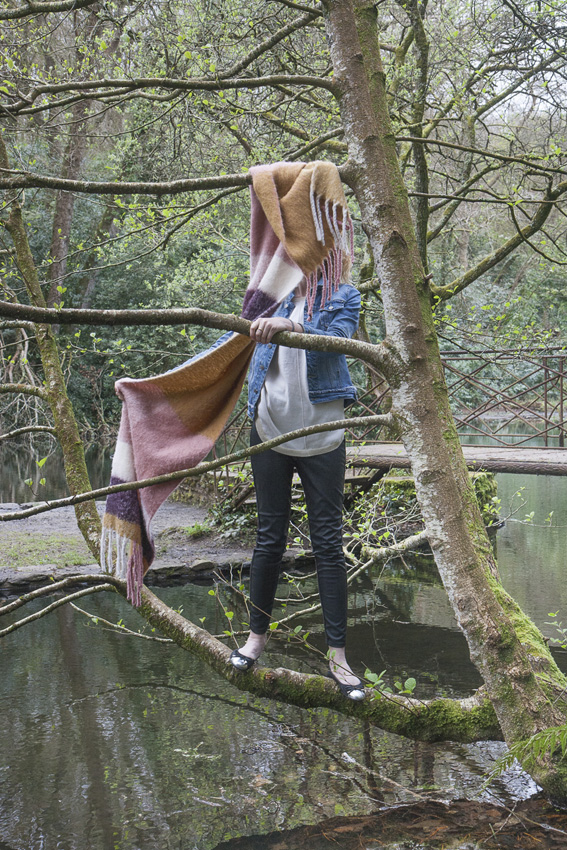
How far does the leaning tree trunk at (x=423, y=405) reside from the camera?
2361mm

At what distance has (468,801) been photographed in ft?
9.09

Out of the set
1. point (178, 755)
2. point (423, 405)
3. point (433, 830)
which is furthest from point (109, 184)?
point (178, 755)

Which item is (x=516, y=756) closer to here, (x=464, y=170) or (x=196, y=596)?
(x=196, y=596)

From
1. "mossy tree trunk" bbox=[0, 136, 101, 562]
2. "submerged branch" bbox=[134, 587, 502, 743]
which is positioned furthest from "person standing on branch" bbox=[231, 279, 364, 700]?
"mossy tree trunk" bbox=[0, 136, 101, 562]

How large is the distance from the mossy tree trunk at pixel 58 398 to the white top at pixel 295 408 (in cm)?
138

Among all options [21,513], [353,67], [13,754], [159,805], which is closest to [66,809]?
[159,805]

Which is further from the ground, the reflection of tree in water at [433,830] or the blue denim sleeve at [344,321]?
the blue denim sleeve at [344,321]

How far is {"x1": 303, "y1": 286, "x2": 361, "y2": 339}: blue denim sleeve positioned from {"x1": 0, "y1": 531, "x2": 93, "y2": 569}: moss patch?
5529 mm

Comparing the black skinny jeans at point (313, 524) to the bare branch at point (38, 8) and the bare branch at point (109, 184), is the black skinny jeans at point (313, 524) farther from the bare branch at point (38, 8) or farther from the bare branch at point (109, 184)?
the bare branch at point (38, 8)

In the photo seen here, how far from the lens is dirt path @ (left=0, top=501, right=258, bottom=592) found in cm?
707

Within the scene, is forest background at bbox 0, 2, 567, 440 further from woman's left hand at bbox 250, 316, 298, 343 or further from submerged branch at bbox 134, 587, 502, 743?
submerged branch at bbox 134, 587, 502, 743

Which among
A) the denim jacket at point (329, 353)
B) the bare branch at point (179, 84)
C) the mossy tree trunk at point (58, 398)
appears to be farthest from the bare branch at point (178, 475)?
the mossy tree trunk at point (58, 398)

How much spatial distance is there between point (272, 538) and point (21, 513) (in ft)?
3.14

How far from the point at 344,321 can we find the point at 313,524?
73cm
